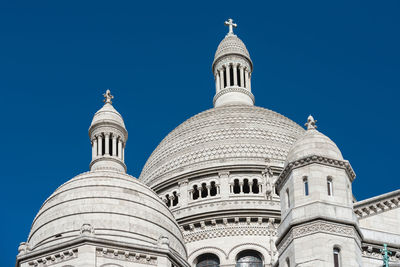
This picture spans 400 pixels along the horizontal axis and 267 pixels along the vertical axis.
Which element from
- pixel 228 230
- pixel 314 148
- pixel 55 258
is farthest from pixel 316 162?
pixel 228 230

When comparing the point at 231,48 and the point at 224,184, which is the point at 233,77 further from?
the point at 224,184

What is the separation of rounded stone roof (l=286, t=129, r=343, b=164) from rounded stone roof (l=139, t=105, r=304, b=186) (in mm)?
19324

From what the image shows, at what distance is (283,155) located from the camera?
63.9 m

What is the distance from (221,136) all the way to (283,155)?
3.56 m

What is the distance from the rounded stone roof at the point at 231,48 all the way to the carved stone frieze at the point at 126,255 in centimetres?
2879

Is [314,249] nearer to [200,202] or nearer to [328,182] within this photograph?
[328,182]

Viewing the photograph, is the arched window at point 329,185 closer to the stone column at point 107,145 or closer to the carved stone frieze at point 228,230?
the carved stone frieze at point 228,230

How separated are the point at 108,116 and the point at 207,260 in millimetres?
8759

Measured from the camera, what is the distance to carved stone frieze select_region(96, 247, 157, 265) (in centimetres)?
4581

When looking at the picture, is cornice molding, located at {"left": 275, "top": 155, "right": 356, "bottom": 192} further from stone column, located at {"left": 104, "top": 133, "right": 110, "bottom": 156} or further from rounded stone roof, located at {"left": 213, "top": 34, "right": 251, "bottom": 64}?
rounded stone roof, located at {"left": 213, "top": 34, "right": 251, "bottom": 64}

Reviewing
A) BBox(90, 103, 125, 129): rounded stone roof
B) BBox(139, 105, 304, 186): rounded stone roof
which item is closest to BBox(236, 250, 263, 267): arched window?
BBox(139, 105, 304, 186): rounded stone roof

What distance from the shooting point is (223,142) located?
64.4m

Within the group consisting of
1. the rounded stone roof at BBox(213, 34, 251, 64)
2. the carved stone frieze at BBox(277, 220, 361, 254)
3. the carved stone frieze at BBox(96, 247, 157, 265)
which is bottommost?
the carved stone frieze at BBox(277, 220, 361, 254)

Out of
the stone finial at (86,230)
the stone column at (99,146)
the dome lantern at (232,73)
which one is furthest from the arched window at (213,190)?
the stone finial at (86,230)
